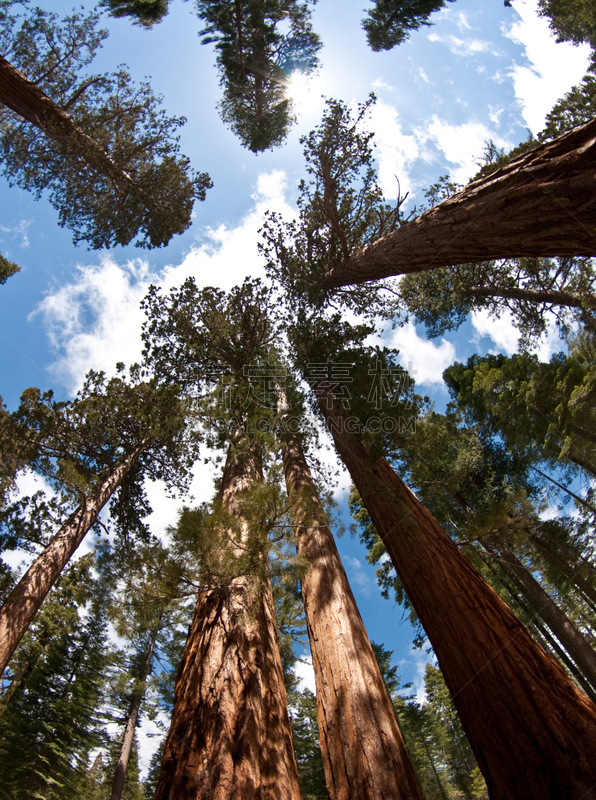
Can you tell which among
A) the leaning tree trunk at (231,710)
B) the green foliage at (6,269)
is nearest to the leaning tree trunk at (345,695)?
the leaning tree trunk at (231,710)

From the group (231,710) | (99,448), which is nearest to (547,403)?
(231,710)

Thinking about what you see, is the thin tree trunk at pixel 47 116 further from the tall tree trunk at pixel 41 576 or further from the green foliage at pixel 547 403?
the green foliage at pixel 547 403

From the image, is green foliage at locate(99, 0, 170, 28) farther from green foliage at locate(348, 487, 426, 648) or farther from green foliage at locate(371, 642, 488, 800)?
green foliage at locate(371, 642, 488, 800)

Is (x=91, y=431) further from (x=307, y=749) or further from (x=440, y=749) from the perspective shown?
(x=440, y=749)

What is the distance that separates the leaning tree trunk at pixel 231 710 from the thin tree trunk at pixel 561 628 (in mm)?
6551

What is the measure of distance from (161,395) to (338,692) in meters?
6.16

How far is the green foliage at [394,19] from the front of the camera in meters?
8.89

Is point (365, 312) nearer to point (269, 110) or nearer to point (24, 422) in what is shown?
point (269, 110)

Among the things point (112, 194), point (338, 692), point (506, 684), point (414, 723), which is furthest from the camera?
point (414, 723)

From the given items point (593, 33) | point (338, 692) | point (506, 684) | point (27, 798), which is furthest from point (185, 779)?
point (593, 33)

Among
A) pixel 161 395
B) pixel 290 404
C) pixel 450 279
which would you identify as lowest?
pixel 290 404

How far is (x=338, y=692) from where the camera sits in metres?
3.05

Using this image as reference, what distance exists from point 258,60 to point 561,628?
1613 cm

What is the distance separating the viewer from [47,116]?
8.16 m
